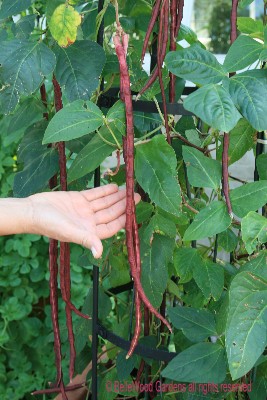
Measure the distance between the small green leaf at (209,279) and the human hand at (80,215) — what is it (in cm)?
15

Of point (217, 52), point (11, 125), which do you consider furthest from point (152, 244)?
point (217, 52)

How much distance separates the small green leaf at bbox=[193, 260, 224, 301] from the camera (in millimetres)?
1219

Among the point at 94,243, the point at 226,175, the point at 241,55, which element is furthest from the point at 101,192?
the point at 241,55

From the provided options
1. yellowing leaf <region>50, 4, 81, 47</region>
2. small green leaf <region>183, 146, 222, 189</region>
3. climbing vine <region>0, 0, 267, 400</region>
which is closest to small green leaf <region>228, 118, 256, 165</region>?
climbing vine <region>0, 0, 267, 400</region>

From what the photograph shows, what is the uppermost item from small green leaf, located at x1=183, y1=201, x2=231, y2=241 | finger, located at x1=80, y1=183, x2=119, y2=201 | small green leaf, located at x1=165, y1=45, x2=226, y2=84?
small green leaf, located at x1=165, y1=45, x2=226, y2=84

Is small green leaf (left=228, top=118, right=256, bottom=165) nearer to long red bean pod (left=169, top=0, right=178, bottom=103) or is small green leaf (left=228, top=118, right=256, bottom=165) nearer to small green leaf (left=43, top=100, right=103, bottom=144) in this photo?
long red bean pod (left=169, top=0, right=178, bottom=103)

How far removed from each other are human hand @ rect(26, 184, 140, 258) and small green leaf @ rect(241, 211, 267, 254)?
0.23 meters

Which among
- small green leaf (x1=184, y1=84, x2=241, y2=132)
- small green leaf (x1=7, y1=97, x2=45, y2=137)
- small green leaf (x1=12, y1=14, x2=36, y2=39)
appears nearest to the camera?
small green leaf (x1=184, y1=84, x2=241, y2=132)

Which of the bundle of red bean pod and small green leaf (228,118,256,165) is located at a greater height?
the bundle of red bean pod

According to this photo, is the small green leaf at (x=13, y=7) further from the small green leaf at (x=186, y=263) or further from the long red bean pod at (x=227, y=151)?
the small green leaf at (x=186, y=263)

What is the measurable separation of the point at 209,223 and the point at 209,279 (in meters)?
0.18

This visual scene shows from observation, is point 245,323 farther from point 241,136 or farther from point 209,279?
point 241,136

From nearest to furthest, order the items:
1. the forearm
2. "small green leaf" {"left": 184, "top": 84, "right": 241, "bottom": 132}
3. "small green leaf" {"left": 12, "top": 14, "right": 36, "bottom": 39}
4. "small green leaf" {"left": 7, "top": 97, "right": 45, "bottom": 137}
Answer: "small green leaf" {"left": 184, "top": 84, "right": 241, "bottom": 132} < the forearm < "small green leaf" {"left": 12, "top": 14, "right": 36, "bottom": 39} < "small green leaf" {"left": 7, "top": 97, "right": 45, "bottom": 137}

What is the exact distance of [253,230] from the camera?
1.04 m
